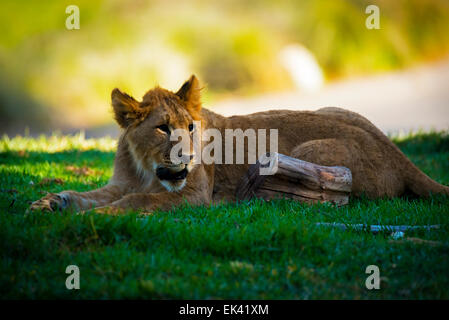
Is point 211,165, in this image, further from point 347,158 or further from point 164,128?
point 347,158

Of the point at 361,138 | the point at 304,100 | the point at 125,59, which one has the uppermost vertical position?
the point at 125,59

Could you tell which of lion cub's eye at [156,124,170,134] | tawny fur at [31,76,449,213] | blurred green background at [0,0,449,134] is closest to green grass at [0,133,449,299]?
tawny fur at [31,76,449,213]

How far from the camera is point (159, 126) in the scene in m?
5.58

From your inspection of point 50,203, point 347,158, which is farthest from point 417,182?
point 50,203

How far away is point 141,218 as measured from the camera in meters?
5.01

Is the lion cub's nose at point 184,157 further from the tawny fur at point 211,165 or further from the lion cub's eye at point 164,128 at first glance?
the lion cub's eye at point 164,128

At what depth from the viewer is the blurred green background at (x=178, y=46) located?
16.2m

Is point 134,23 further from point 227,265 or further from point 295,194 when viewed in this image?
point 227,265

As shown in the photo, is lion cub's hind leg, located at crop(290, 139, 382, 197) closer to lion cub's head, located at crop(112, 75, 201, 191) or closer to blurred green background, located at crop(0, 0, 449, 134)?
lion cub's head, located at crop(112, 75, 201, 191)

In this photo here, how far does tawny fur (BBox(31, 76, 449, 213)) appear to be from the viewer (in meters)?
5.57

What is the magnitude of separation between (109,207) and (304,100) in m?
11.6

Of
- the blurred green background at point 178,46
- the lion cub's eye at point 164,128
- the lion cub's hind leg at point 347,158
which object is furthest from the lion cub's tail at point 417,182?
the blurred green background at point 178,46

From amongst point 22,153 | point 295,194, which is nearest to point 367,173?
point 295,194

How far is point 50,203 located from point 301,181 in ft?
8.32
